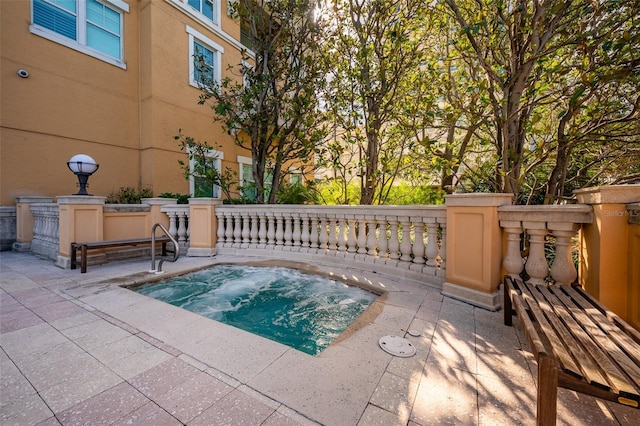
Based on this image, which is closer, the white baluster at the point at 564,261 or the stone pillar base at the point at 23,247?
the white baluster at the point at 564,261

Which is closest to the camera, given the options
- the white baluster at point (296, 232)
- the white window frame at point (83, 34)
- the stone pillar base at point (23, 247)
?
the white baluster at point (296, 232)

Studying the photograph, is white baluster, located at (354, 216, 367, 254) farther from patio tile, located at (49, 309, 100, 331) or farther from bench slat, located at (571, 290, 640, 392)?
patio tile, located at (49, 309, 100, 331)

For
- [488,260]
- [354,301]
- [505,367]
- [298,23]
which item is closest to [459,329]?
[505,367]

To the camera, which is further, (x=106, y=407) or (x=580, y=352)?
(x=106, y=407)

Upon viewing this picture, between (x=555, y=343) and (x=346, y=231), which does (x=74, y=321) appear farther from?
(x=555, y=343)

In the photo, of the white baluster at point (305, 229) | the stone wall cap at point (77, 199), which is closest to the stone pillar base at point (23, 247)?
the stone wall cap at point (77, 199)

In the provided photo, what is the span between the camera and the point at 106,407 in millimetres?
1669

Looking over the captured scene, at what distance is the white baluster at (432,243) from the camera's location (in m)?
3.88

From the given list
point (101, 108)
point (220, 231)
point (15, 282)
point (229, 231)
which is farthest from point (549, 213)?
point (101, 108)

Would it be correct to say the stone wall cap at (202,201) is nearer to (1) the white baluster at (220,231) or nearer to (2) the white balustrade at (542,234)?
(1) the white baluster at (220,231)

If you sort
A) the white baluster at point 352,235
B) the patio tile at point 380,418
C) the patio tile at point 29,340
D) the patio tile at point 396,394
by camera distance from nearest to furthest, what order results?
the patio tile at point 380,418
the patio tile at point 396,394
the patio tile at point 29,340
the white baluster at point 352,235

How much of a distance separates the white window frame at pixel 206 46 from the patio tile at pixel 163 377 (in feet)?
33.2

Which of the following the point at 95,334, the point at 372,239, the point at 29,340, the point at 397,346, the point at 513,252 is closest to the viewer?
the point at 397,346

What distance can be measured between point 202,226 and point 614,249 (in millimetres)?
6823
